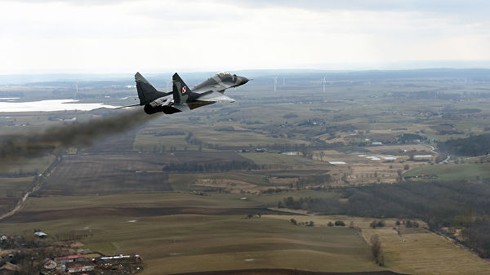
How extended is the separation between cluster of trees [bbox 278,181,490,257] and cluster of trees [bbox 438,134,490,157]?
160 feet

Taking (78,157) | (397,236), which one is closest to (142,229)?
(397,236)

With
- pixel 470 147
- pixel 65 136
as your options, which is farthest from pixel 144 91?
pixel 470 147

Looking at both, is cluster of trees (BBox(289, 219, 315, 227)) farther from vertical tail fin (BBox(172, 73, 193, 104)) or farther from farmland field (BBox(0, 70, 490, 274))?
vertical tail fin (BBox(172, 73, 193, 104))

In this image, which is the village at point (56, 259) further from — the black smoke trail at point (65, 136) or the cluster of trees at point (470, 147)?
the cluster of trees at point (470, 147)

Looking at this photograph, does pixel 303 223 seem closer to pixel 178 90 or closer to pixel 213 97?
pixel 213 97

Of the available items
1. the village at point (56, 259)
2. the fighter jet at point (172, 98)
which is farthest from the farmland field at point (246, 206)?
the fighter jet at point (172, 98)

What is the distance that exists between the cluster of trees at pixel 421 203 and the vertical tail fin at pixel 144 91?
6181 cm

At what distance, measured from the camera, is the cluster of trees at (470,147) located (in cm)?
18318

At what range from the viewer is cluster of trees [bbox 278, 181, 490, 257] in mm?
112938

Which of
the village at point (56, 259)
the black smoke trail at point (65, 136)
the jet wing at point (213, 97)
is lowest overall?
the village at point (56, 259)

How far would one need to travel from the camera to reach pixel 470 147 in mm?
186500

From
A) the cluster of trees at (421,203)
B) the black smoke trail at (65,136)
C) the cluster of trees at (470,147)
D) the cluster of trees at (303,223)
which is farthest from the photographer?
the cluster of trees at (470,147)

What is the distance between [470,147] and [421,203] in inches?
2784

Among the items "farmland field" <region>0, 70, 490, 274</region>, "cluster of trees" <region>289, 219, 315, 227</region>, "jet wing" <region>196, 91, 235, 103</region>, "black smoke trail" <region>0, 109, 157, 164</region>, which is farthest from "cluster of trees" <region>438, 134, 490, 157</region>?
"black smoke trail" <region>0, 109, 157, 164</region>
